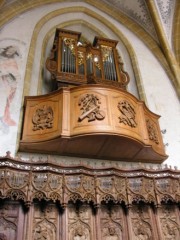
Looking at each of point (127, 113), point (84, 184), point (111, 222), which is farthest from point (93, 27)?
point (111, 222)

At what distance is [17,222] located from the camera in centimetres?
526

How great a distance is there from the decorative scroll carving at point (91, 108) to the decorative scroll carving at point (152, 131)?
1.74 m

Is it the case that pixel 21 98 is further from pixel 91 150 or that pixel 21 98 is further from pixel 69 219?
pixel 69 219

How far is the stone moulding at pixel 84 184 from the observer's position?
5.37m

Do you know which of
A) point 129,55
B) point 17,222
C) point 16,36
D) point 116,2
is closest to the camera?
point 17,222

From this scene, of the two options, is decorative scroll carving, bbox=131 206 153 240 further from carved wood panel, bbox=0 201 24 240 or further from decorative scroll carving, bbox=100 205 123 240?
carved wood panel, bbox=0 201 24 240

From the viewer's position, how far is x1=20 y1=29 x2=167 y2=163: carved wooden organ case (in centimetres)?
645

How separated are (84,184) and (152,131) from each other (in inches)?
115

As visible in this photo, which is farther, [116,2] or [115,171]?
[116,2]

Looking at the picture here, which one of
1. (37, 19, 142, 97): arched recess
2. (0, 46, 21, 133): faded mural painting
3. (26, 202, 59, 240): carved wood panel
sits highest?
(37, 19, 142, 97): arched recess

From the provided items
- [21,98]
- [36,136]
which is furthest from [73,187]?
[21,98]

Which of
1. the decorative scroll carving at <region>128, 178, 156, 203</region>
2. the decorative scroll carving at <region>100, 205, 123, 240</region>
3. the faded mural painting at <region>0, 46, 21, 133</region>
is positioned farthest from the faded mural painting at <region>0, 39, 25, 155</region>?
the decorative scroll carving at <region>128, 178, 156, 203</region>

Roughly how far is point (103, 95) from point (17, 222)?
12.2ft

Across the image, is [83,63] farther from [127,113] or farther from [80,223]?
[80,223]
